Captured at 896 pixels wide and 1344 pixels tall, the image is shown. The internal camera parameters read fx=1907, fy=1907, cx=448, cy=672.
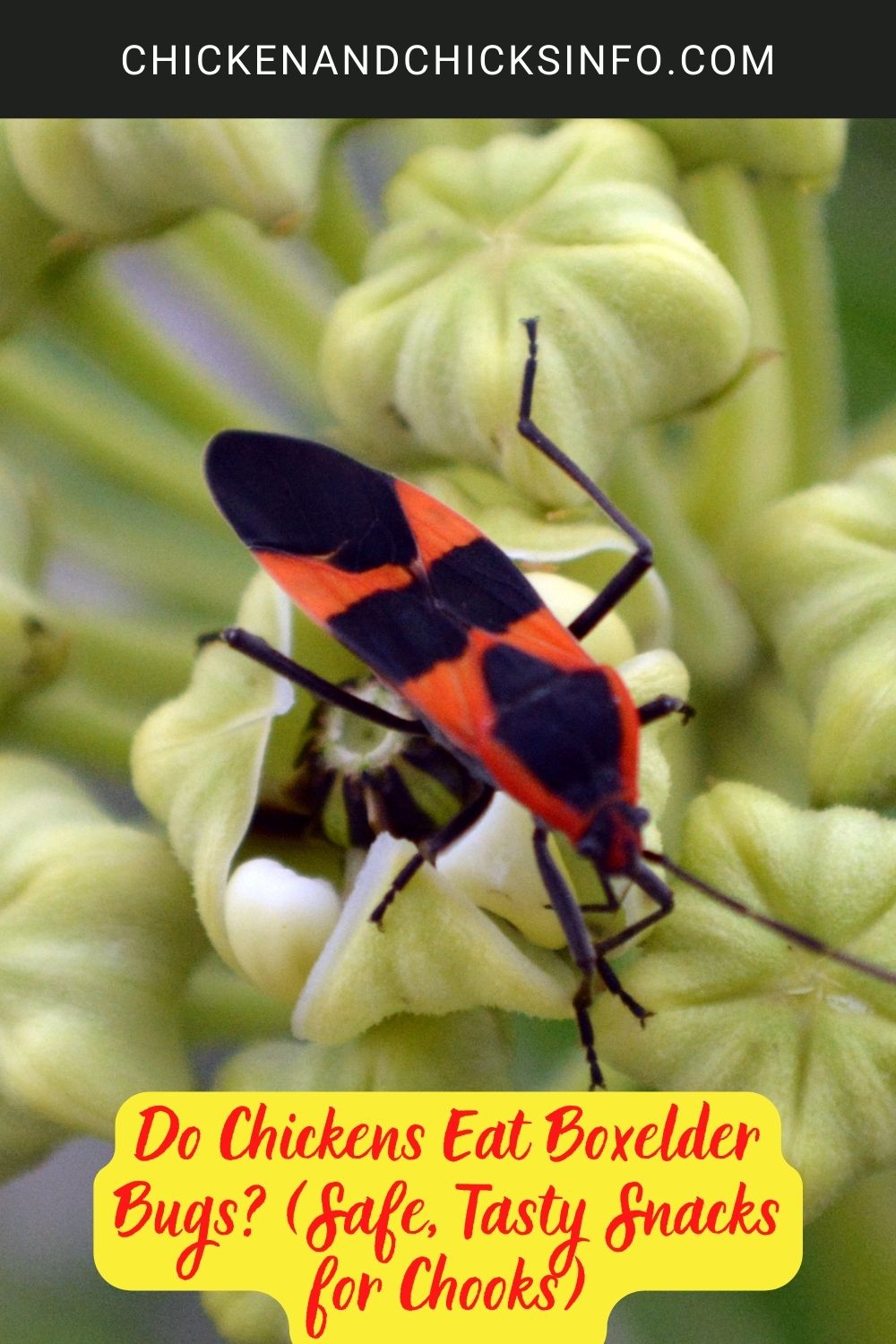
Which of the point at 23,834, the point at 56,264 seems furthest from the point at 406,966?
the point at 56,264

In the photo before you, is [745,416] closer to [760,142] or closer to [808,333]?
[808,333]

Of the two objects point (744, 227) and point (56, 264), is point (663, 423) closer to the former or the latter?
point (744, 227)

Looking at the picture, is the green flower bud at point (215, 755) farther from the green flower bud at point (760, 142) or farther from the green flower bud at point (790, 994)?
the green flower bud at point (760, 142)

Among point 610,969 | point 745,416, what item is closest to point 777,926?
point 610,969

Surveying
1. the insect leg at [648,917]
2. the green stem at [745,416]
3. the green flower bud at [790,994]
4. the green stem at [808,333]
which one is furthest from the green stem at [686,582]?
the insect leg at [648,917]

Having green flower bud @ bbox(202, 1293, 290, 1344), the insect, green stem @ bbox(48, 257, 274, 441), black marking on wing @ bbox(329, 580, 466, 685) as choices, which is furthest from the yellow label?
green stem @ bbox(48, 257, 274, 441)

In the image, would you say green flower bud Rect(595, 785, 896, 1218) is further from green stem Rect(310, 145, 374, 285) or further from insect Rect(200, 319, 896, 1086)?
green stem Rect(310, 145, 374, 285)
